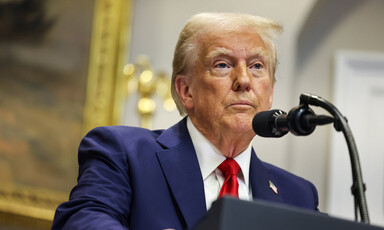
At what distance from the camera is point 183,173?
2213mm

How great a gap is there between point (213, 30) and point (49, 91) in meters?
3.01

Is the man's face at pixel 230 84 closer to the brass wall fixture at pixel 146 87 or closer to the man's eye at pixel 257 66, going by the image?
the man's eye at pixel 257 66

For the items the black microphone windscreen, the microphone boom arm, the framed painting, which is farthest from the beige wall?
the microphone boom arm

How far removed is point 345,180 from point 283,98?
0.98m

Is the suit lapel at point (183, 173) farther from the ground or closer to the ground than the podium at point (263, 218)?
closer to the ground

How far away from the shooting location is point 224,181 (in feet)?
7.56

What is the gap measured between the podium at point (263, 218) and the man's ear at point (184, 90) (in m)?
1.35

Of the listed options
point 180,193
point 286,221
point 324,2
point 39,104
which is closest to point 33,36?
point 39,104

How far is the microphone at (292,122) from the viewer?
5.35ft

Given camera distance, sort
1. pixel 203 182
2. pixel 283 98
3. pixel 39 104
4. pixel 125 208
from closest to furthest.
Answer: pixel 125 208 < pixel 203 182 < pixel 39 104 < pixel 283 98

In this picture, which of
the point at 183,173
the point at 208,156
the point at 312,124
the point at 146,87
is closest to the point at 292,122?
the point at 312,124

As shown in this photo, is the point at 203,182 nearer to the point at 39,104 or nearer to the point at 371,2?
the point at 39,104

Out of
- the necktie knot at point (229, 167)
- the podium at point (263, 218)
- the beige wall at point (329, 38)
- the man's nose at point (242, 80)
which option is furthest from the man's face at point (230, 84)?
the beige wall at point (329, 38)

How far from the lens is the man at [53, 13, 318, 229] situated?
205cm
